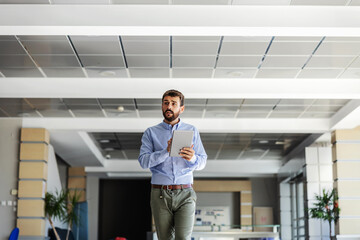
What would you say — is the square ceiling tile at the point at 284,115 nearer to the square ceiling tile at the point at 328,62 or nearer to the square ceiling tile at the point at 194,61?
the square ceiling tile at the point at 328,62

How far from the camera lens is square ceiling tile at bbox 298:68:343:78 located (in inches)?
390

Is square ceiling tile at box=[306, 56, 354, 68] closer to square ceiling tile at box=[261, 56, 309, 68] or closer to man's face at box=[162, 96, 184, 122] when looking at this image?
square ceiling tile at box=[261, 56, 309, 68]

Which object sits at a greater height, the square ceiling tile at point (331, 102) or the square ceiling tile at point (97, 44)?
the square ceiling tile at point (97, 44)

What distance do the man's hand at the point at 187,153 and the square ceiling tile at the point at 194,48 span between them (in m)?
5.44

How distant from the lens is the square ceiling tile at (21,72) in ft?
32.5

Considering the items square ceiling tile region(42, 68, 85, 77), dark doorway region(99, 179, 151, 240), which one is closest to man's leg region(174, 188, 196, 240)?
square ceiling tile region(42, 68, 85, 77)

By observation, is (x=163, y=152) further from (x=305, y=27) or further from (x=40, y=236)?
(x=40, y=236)

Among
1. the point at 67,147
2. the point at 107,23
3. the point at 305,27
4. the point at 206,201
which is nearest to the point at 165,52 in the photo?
the point at 107,23

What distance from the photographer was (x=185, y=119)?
1355cm

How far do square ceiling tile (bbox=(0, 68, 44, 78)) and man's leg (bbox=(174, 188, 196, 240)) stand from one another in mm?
7188

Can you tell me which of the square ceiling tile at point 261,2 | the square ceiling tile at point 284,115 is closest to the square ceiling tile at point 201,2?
the square ceiling tile at point 261,2

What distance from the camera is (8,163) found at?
1315 cm

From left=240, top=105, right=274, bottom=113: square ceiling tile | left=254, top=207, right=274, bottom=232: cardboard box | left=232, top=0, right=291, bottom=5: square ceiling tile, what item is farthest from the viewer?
left=254, top=207, right=274, bottom=232: cardboard box

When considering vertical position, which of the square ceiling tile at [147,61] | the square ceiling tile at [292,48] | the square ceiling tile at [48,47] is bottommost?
the square ceiling tile at [48,47]
